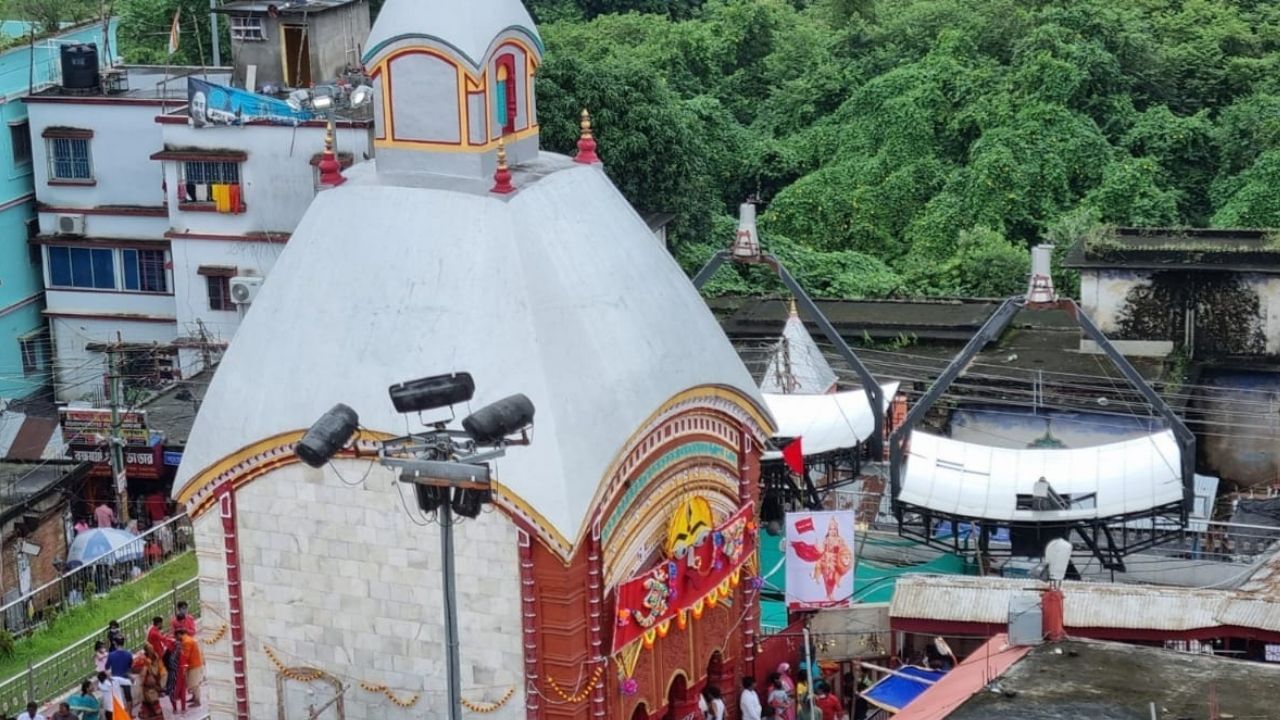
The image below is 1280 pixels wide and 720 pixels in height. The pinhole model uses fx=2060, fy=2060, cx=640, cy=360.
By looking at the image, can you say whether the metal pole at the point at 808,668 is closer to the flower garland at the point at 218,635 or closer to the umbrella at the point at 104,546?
the flower garland at the point at 218,635

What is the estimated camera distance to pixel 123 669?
26.0 metres

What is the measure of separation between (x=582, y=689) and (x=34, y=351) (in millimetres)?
25293

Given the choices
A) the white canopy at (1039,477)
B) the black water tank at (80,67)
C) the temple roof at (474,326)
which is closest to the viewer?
the temple roof at (474,326)

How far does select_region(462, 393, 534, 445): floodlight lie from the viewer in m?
18.1

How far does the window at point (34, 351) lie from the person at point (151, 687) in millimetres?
20302

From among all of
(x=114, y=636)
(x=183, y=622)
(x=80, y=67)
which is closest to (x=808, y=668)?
(x=183, y=622)

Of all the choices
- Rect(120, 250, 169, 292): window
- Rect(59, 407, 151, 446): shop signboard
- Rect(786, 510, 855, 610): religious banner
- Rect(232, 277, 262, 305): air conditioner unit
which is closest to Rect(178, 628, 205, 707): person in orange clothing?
→ Rect(786, 510, 855, 610): religious banner

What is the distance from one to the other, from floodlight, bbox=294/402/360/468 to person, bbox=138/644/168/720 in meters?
7.96

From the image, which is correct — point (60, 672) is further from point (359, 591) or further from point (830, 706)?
point (830, 706)

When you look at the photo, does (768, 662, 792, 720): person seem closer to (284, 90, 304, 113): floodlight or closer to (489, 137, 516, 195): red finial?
(489, 137, 516, 195): red finial

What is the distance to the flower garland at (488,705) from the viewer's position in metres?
23.8

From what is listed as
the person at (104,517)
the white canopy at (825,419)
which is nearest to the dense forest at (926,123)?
the white canopy at (825,419)

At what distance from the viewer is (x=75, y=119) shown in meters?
44.0

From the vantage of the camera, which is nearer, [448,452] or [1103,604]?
[448,452]
